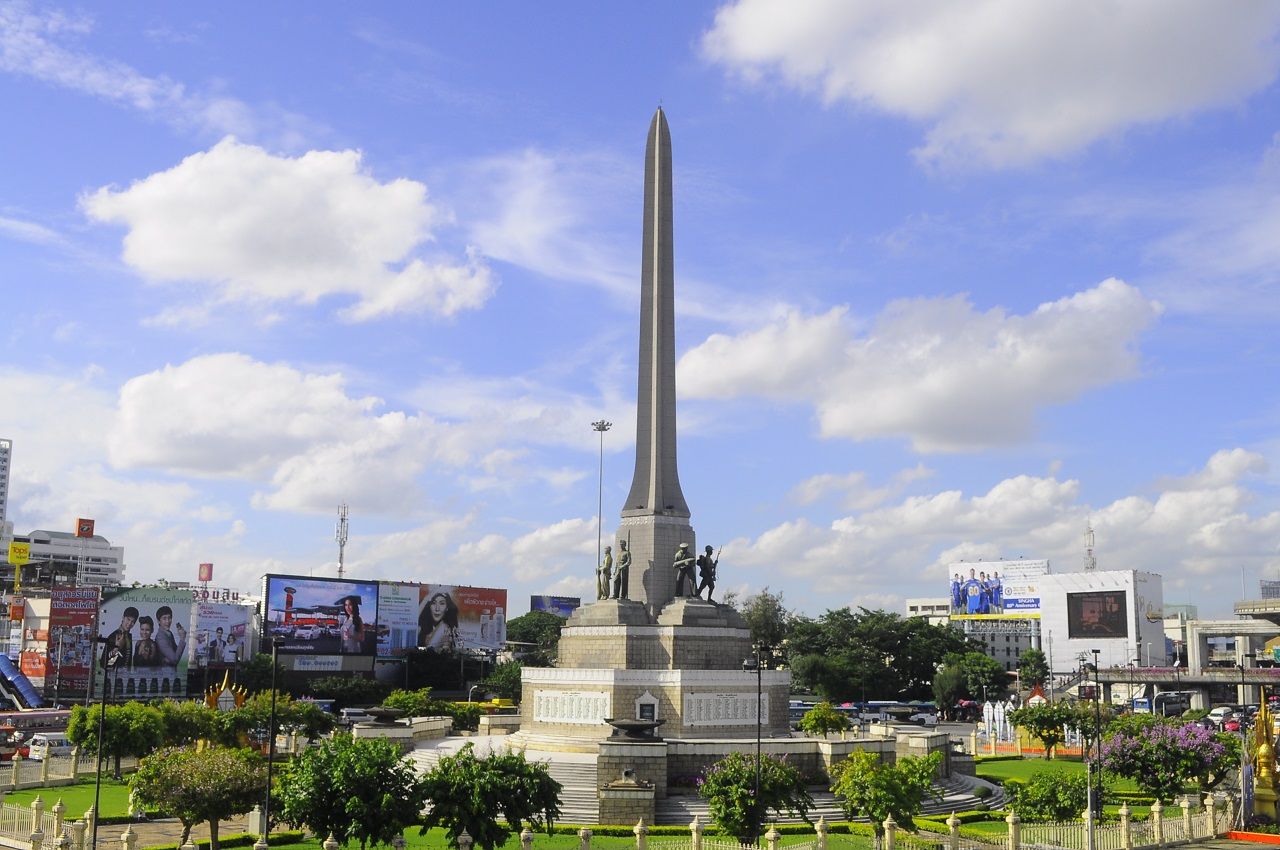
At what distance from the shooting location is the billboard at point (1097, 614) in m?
104

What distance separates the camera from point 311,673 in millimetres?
80875

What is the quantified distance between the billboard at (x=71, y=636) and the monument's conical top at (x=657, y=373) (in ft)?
140

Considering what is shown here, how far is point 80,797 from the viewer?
3644 cm

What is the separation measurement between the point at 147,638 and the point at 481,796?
58.6 meters

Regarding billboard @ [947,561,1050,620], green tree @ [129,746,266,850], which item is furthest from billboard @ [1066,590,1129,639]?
green tree @ [129,746,266,850]

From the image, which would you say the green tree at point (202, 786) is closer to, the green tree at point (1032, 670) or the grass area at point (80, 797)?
the grass area at point (80, 797)

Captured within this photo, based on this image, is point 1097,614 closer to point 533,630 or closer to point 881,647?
point 881,647

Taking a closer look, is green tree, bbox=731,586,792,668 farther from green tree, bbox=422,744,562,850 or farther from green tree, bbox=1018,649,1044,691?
green tree, bbox=422,744,562,850

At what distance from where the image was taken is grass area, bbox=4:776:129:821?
33.6 metres

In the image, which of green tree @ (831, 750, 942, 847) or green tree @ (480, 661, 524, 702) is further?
Result: green tree @ (480, 661, 524, 702)

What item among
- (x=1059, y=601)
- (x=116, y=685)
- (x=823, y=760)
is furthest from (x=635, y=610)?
(x=1059, y=601)

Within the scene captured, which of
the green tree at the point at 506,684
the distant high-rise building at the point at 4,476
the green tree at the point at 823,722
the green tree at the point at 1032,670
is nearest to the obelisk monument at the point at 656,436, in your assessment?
the green tree at the point at 823,722

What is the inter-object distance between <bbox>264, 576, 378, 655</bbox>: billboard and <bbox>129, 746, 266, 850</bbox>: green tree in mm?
52776

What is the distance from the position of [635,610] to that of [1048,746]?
2274 cm
